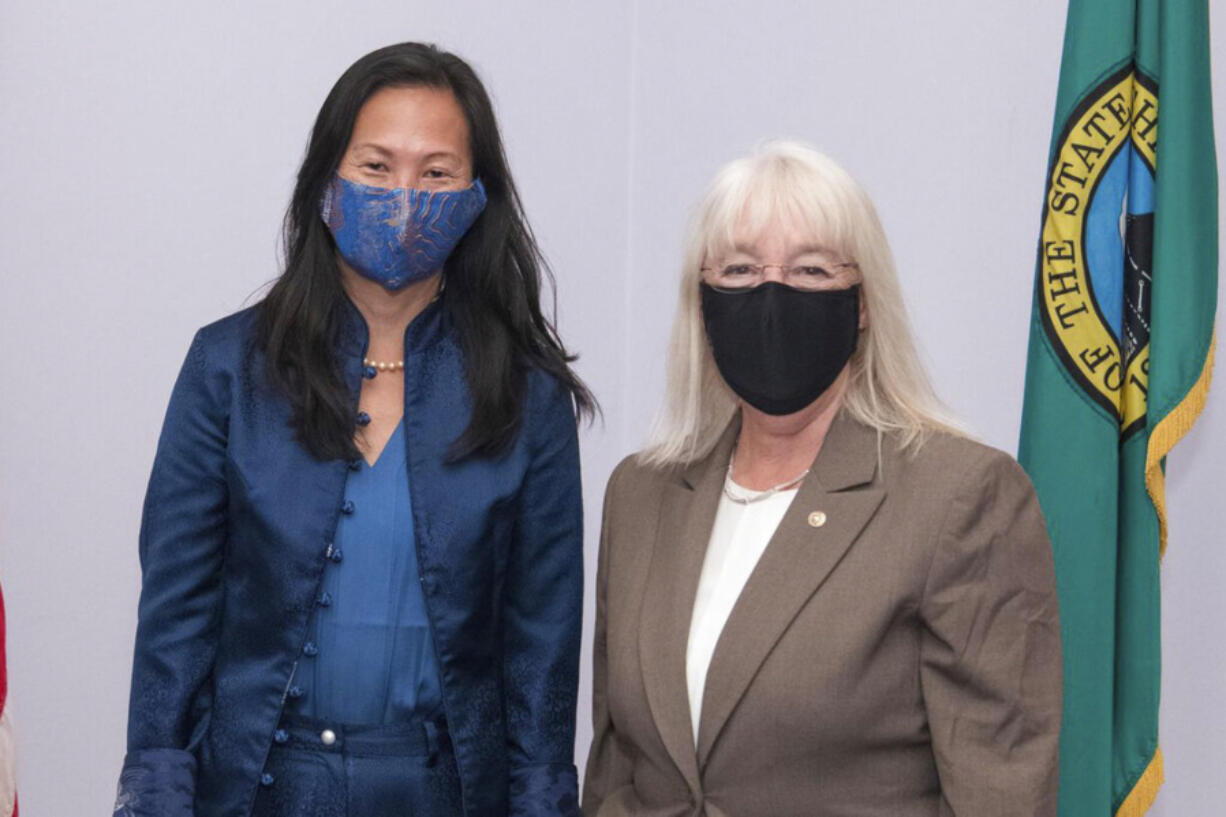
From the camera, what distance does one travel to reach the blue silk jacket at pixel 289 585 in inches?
85.7

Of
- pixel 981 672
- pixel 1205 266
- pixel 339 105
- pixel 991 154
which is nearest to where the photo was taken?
pixel 981 672

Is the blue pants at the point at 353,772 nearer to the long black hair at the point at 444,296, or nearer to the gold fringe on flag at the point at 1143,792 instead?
the long black hair at the point at 444,296

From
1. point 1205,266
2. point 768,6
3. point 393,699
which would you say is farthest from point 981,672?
point 768,6

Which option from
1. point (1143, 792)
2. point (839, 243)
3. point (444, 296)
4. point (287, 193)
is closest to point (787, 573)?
point (839, 243)

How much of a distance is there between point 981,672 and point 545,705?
1.95 feet

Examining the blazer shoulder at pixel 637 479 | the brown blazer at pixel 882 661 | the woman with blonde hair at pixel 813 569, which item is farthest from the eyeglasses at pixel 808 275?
the blazer shoulder at pixel 637 479

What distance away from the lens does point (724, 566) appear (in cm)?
216

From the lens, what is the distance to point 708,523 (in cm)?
219

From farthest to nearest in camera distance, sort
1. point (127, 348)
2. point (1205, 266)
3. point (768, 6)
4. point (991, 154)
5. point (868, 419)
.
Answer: point (768, 6), point (991, 154), point (127, 348), point (1205, 266), point (868, 419)

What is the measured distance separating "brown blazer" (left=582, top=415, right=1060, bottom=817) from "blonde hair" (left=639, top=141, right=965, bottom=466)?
0.19 feet

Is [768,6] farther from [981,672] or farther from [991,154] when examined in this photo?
[981,672]

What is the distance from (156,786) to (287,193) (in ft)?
6.49

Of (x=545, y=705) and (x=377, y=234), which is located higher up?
(x=377, y=234)

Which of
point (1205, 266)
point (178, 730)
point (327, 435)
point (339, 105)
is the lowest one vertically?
point (178, 730)
